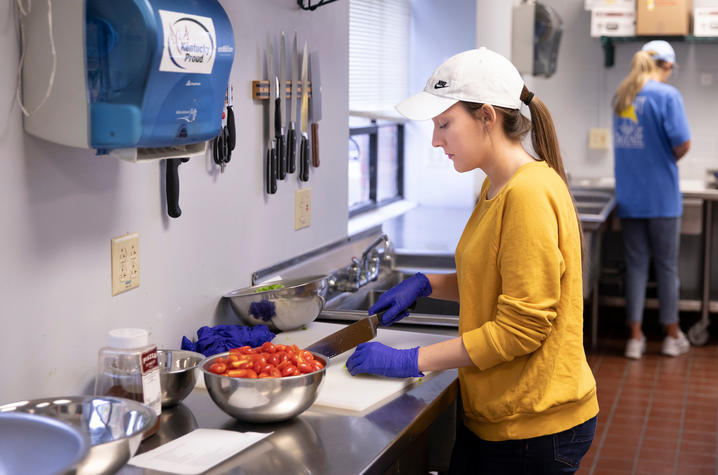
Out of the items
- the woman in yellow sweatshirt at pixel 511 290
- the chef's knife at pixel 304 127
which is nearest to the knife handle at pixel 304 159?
the chef's knife at pixel 304 127

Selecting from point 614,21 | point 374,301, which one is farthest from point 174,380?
point 614,21

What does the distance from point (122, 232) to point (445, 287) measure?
2.59 feet

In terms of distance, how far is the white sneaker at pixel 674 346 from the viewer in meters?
4.94

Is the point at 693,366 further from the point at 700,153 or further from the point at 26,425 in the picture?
the point at 26,425

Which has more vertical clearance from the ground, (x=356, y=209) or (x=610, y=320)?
(x=356, y=209)

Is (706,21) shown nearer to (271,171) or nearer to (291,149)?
(291,149)

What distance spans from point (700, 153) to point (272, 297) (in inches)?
172

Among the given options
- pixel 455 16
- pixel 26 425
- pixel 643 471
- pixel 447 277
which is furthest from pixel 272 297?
pixel 455 16

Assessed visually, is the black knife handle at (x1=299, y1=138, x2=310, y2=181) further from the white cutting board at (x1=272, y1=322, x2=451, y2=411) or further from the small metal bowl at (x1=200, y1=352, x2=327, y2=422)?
the small metal bowl at (x1=200, y1=352, x2=327, y2=422)

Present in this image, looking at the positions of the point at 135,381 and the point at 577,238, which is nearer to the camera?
the point at 135,381

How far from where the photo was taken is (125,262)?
1.78 meters

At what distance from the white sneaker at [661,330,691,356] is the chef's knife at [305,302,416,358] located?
3410 millimetres

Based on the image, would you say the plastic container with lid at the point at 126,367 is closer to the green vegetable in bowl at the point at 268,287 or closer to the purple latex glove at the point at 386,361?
the purple latex glove at the point at 386,361

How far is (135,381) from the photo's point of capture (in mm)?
1484
